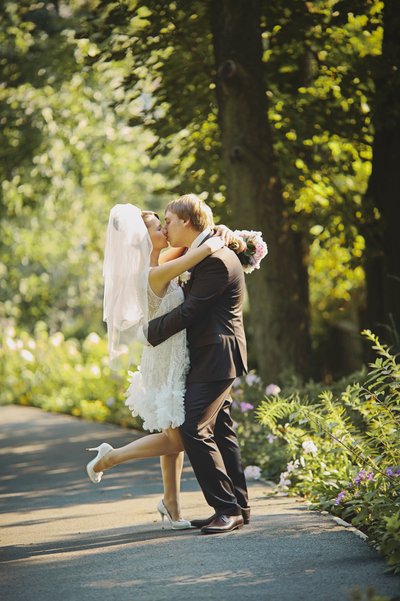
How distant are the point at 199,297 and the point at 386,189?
5.95 metres

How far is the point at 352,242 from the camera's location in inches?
450

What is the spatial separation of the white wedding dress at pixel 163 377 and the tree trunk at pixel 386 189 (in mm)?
4924

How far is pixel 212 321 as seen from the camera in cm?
580

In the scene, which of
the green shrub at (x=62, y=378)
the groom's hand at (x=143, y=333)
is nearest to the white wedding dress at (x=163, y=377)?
the groom's hand at (x=143, y=333)

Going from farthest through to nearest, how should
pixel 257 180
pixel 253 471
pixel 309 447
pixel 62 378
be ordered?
pixel 62 378 < pixel 257 180 < pixel 253 471 < pixel 309 447

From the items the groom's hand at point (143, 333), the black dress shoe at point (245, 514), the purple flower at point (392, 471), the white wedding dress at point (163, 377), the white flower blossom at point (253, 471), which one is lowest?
the white flower blossom at point (253, 471)

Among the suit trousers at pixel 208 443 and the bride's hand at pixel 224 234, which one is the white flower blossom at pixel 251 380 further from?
the bride's hand at pixel 224 234

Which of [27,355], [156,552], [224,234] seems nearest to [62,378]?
[27,355]

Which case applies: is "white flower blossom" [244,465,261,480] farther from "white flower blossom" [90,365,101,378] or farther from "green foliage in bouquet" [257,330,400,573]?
"white flower blossom" [90,365,101,378]

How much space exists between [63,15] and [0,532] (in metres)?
9.75

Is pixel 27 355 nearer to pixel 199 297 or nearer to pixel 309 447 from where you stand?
pixel 309 447

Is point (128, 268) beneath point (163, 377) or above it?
above

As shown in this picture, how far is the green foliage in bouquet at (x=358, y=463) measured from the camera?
5484mm

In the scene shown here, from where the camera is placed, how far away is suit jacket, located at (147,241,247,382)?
18.7 ft
